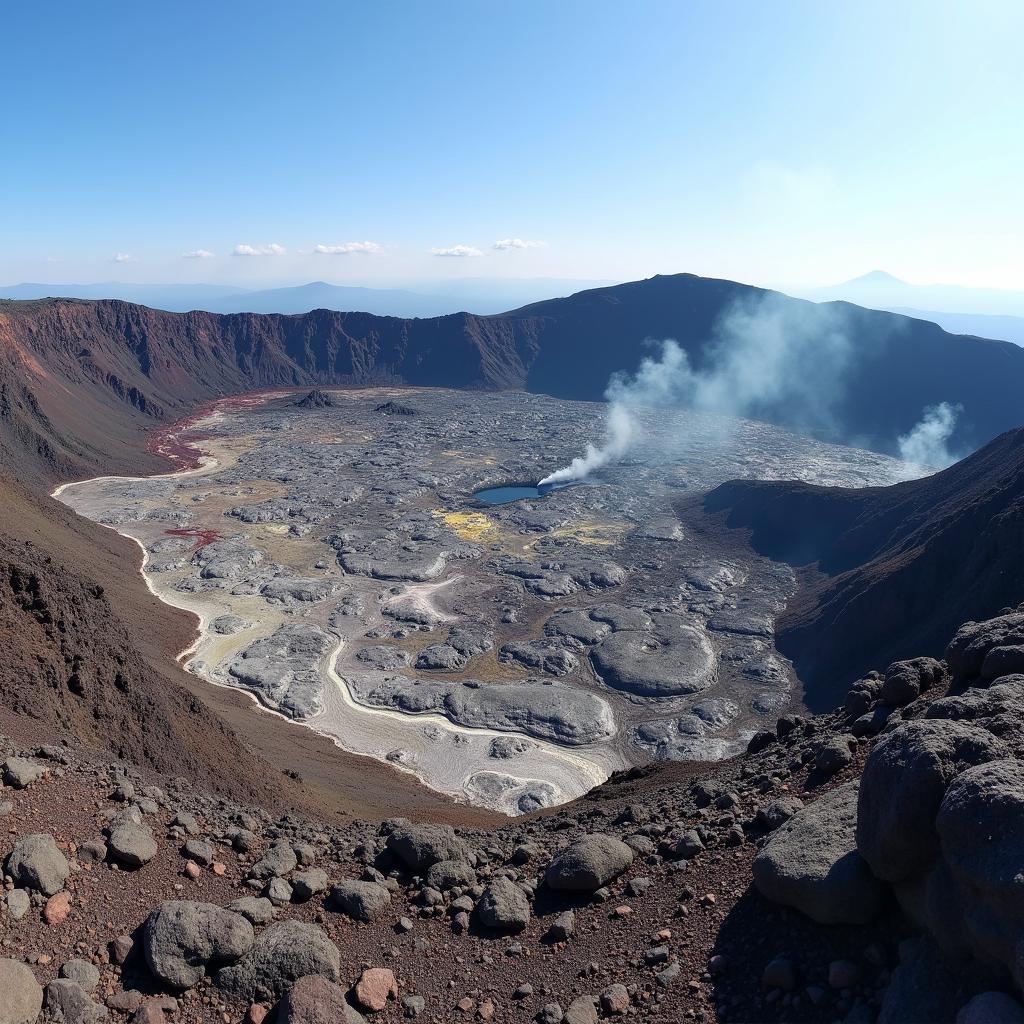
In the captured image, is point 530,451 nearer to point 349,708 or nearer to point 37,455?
point 37,455

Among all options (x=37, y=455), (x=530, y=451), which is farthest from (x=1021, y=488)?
(x=37, y=455)

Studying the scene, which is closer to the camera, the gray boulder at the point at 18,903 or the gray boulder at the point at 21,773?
the gray boulder at the point at 18,903

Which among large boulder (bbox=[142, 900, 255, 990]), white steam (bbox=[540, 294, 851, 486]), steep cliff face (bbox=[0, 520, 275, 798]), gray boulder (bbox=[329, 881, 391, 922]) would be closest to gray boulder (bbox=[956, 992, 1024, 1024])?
gray boulder (bbox=[329, 881, 391, 922])

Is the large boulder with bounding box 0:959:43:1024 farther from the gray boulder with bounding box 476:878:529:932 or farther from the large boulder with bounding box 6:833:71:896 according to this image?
the gray boulder with bounding box 476:878:529:932

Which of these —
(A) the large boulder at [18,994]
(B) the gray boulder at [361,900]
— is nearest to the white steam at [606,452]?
(B) the gray boulder at [361,900]

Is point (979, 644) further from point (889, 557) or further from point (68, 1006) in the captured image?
point (889, 557)

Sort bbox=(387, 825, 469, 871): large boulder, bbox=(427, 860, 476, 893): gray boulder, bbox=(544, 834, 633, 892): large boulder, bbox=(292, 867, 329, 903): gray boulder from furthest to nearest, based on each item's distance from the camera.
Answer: bbox=(387, 825, 469, 871): large boulder < bbox=(427, 860, 476, 893): gray boulder < bbox=(292, 867, 329, 903): gray boulder < bbox=(544, 834, 633, 892): large boulder

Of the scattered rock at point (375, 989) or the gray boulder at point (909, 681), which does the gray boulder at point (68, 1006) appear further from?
the gray boulder at point (909, 681)

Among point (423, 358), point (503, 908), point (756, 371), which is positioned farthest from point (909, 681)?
point (423, 358)
